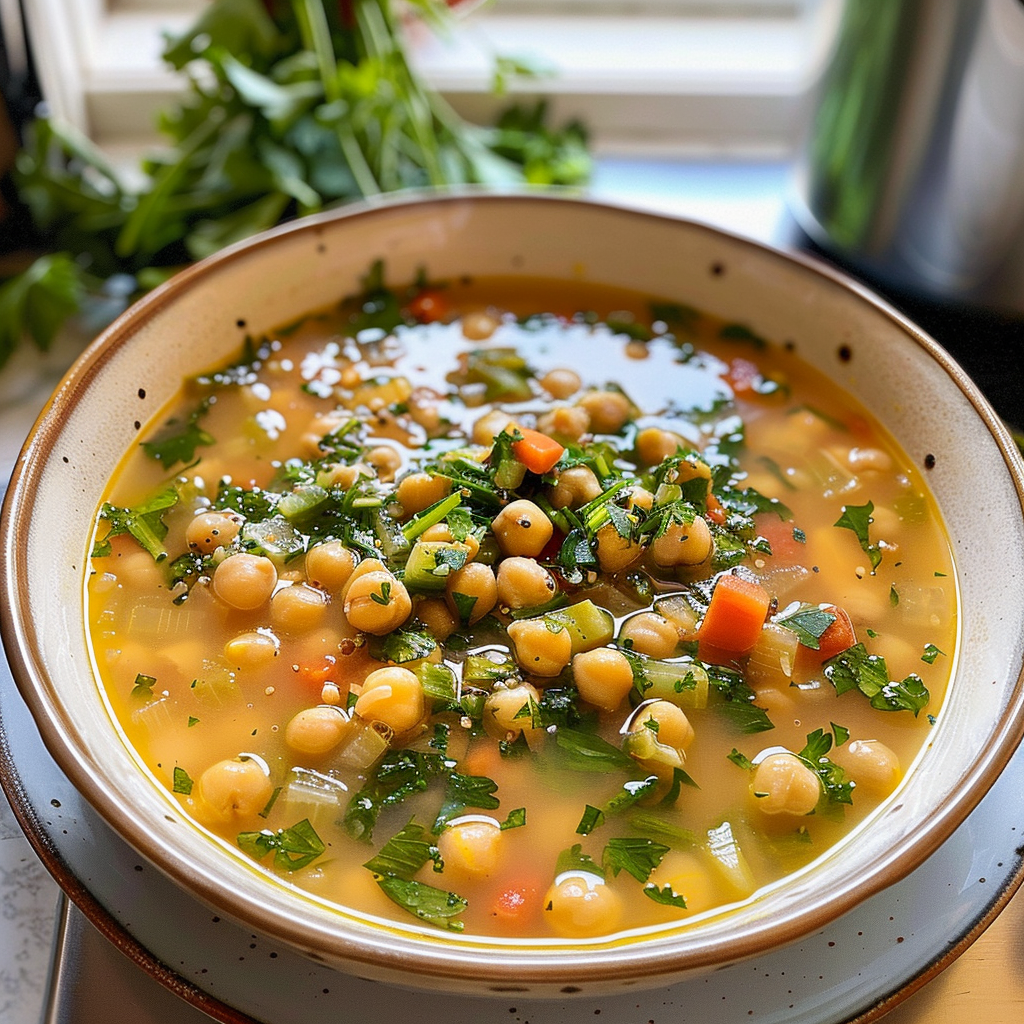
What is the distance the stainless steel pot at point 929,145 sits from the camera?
249 centimetres

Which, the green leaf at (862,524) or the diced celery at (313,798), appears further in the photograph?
the green leaf at (862,524)

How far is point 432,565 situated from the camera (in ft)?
6.70

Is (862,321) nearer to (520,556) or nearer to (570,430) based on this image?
(570,430)

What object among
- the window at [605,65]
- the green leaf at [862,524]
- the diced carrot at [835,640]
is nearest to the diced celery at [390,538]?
the diced carrot at [835,640]

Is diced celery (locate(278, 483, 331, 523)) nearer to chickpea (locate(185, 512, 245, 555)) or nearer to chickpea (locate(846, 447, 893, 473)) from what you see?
chickpea (locate(185, 512, 245, 555))

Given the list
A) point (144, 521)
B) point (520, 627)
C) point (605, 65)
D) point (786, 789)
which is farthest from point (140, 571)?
point (605, 65)

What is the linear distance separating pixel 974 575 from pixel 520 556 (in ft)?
2.83

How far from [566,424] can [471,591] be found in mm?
532

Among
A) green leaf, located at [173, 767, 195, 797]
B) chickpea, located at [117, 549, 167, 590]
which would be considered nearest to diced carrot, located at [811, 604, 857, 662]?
green leaf, located at [173, 767, 195, 797]

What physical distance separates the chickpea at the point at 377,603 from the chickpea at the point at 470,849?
0.40 metres

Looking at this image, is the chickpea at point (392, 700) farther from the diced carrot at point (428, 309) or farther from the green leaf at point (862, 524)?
the diced carrot at point (428, 309)

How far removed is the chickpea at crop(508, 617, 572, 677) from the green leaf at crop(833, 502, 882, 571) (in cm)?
69

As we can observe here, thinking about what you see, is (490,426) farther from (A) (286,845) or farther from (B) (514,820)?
(A) (286,845)

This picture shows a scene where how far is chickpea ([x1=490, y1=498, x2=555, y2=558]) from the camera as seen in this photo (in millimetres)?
2092
